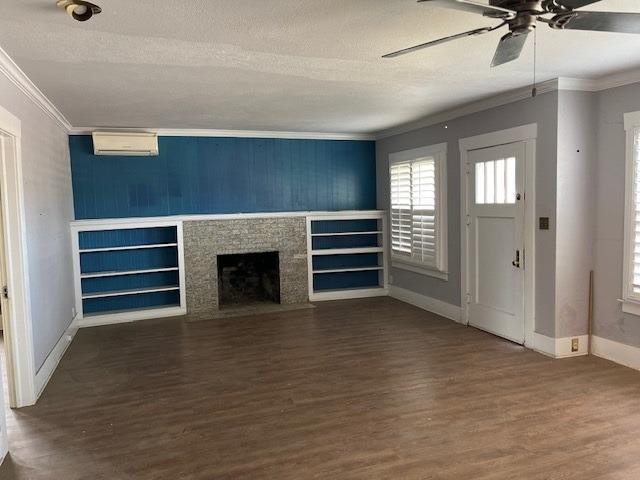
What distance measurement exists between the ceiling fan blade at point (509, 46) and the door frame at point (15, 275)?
3319 mm

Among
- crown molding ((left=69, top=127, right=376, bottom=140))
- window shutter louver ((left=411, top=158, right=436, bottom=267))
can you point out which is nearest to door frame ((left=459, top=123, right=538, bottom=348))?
window shutter louver ((left=411, top=158, right=436, bottom=267))

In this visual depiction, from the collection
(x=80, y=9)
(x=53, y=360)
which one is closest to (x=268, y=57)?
(x=80, y=9)

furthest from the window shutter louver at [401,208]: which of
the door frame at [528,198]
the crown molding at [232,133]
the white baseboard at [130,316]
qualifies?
the white baseboard at [130,316]

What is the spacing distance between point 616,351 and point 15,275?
16.5ft

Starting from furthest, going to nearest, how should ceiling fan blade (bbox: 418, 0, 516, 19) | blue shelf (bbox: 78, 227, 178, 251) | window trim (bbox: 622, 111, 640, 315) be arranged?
blue shelf (bbox: 78, 227, 178, 251)
window trim (bbox: 622, 111, 640, 315)
ceiling fan blade (bbox: 418, 0, 516, 19)

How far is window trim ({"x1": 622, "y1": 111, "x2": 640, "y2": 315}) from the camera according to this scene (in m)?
3.95

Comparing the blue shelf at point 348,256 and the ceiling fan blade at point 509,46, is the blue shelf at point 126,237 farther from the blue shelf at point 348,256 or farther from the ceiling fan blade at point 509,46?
the ceiling fan blade at point 509,46

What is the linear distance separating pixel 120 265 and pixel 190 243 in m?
1.02

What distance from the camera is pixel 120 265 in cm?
651

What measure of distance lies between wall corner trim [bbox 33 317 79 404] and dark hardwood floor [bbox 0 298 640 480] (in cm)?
9

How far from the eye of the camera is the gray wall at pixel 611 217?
4.07 m

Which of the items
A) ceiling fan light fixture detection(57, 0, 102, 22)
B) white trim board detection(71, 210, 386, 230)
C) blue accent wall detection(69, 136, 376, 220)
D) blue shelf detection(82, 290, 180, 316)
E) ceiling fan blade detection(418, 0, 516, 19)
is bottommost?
blue shelf detection(82, 290, 180, 316)

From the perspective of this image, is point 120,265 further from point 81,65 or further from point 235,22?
point 235,22

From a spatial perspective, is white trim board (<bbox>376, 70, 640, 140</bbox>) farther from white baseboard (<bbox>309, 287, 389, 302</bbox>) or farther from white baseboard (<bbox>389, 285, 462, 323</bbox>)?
white baseboard (<bbox>309, 287, 389, 302</bbox>)
